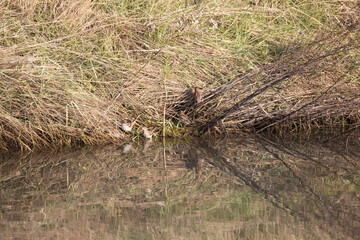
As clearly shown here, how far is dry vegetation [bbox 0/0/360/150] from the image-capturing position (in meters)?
3.18

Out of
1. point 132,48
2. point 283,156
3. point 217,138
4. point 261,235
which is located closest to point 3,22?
point 132,48

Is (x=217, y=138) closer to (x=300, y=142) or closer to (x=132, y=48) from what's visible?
(x=300, y=142)

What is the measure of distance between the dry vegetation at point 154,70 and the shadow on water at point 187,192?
0.87ft

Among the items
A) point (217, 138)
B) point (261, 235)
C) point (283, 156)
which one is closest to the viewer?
point (261, 235)

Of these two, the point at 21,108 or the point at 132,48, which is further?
the point at 132,48

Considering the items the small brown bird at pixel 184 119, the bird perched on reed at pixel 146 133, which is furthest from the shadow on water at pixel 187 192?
the small brown bird at pixel 184 119

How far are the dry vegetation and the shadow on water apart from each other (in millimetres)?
266

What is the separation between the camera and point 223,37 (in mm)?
3955

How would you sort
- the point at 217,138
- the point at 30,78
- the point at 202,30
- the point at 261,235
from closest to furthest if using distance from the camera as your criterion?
the point at 261,235, the point at 30,78, the point at 217,138, the point at 202,30

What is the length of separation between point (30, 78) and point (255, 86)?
59.3 inches

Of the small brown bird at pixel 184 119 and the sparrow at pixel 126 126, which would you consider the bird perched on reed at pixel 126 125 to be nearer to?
the sparrow at pixel 126 126

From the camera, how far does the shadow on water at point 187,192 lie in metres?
1.92

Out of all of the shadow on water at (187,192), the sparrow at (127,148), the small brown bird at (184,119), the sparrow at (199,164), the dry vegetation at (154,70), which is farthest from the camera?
the small brown bird at (184,119)

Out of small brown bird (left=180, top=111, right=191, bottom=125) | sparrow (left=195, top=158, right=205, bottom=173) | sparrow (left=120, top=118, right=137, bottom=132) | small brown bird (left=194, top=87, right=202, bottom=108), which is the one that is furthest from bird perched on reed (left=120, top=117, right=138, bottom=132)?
sparrow (left=195, top=158, right=205, bottom=173)
